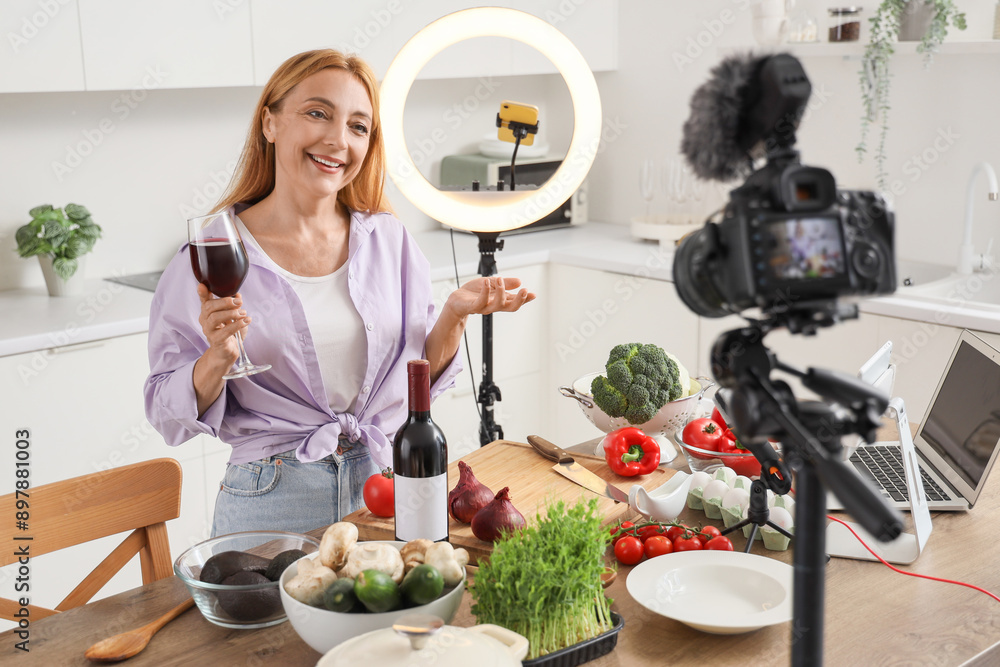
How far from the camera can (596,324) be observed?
3.30 meters

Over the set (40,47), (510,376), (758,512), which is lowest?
(510,376)

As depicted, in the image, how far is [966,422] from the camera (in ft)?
4.78

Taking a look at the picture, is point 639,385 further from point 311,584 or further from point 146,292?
point 146,292

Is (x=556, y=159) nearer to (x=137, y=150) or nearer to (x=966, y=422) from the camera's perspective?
(x=137, y=150)

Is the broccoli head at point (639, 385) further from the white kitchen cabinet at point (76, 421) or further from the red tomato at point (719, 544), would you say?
the white kitchen cabinet at point (76, 421)

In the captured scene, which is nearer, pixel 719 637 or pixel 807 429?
pixel 807 429

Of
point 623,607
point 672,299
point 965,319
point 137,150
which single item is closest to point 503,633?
point 623,607

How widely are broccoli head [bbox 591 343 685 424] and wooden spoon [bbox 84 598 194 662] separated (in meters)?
0.79

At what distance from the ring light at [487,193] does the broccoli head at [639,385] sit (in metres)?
0.29

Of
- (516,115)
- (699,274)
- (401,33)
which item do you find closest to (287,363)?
(516,115)

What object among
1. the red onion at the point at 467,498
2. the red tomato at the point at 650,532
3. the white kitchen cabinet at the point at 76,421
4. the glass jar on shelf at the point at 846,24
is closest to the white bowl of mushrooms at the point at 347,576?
the red onion at the point at 467,498

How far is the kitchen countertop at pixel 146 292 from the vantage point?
7.76 feet

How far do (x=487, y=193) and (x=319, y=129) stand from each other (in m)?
0.32

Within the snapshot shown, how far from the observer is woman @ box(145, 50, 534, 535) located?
1.53m
